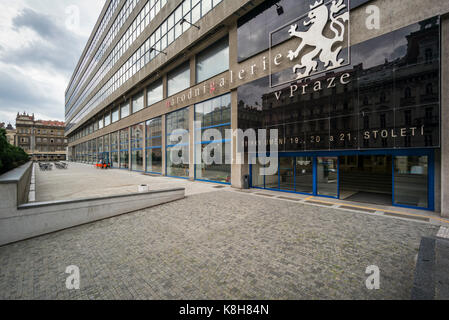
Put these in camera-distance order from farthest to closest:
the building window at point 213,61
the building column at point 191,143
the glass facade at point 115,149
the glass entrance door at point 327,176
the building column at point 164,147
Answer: the glass facade at point 115,149 → the building column at point 164,147 → the building column at point 191,143 → the building window at point 213,61 → the glass entrance door at point 327,176

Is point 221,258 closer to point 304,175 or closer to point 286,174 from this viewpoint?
point 304,175

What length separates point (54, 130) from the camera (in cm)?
9144

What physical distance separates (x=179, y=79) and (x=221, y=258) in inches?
774

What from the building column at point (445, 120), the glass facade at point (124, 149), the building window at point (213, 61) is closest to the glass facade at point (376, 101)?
the building column at point (445, 120)

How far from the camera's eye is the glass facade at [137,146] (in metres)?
25.9

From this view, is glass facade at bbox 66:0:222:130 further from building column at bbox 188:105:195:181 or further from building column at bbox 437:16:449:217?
building column at bbox 437:16:449:217

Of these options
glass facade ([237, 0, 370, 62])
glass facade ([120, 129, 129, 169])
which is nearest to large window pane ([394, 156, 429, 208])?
glass facade ([237, 0, 370, 62])

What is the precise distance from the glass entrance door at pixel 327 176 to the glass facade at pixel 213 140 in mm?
6325

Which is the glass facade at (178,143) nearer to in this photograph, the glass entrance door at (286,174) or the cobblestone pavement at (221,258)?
the glass entrance door at (286,174)

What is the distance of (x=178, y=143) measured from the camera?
64.6ft

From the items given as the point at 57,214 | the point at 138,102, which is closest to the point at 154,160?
the point at 138,102

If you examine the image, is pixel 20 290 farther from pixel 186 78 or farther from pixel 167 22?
pixel 167 22
